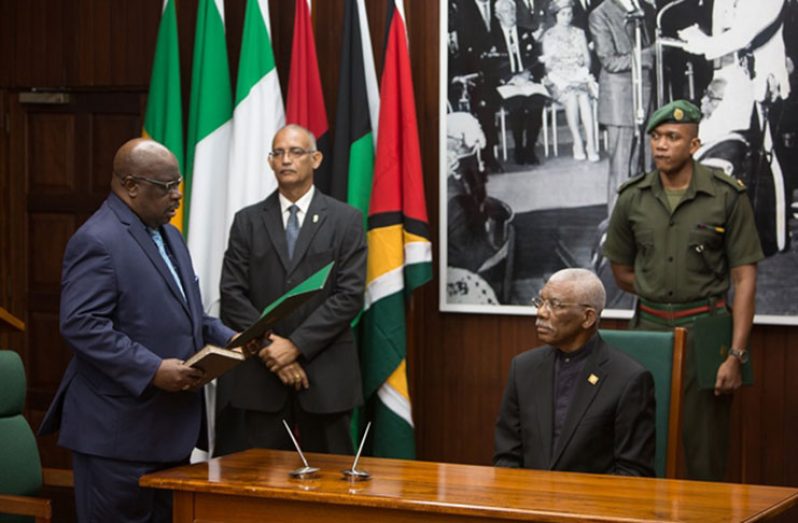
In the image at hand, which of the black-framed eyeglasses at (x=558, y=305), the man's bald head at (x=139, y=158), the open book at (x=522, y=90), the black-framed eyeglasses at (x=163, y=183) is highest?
the open book at (x=522, y=90)

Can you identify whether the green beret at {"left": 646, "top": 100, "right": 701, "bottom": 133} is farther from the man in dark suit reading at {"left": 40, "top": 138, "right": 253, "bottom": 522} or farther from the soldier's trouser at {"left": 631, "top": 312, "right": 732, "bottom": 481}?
the man in dark suit reading at {"left": 40, "top": 138, "right": 253, "bottom": 522}

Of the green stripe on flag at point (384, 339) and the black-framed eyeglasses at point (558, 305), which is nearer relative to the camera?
the black-framed eyeglasses at point (558, 305)

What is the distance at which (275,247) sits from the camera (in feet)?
16.3

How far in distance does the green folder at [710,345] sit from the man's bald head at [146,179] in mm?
2030

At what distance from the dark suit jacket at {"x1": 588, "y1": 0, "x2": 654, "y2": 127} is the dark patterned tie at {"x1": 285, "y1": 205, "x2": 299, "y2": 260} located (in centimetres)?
143

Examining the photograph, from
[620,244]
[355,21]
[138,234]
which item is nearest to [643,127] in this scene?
[620,244]

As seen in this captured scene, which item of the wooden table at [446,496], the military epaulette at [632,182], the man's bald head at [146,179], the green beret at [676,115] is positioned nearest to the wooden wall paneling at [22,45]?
the man's bald head at [146,179]

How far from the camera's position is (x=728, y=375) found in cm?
472

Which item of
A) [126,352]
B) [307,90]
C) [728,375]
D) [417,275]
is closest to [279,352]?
[417,275]

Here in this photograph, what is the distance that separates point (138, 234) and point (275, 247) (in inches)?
51.7

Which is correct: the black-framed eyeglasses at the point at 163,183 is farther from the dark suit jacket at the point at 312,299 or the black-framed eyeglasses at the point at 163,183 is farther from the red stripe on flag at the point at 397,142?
the red stripe on flag at the point at 397,142

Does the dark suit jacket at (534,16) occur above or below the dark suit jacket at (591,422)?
above

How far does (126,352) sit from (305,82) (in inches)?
95.9

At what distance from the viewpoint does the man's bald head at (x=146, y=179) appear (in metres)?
3.68
